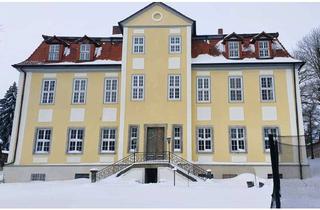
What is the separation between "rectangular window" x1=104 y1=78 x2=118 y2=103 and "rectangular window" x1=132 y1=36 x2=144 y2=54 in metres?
2.45

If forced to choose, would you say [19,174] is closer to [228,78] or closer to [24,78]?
[24,78]

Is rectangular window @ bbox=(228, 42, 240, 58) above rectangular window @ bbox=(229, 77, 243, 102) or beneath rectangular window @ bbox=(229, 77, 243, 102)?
above

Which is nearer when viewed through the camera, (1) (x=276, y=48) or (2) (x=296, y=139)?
(2) (x=296, y=139)

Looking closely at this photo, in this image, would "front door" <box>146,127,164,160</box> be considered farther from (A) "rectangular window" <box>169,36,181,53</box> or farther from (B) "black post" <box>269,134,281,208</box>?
(B) "black post" <box>269,134,281,208</box>

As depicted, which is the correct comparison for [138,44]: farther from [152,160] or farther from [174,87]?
[152,160]

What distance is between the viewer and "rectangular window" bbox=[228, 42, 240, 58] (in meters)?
24.4

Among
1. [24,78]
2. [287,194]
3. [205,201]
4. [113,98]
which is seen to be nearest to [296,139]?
[287,194]

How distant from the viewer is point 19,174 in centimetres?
2259

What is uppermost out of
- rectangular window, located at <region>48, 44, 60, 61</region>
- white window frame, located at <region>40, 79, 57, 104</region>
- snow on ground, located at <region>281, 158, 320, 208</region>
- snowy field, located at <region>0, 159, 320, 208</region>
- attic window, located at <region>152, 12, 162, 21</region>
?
attic window, located at <region>152, 12, 162, 21</region>

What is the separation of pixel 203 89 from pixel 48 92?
1048cm

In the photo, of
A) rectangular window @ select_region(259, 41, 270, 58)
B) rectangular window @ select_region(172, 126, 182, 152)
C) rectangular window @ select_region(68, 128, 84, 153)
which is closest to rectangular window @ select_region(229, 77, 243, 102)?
rectangular window @ select_region(259, 41, 270, 58)

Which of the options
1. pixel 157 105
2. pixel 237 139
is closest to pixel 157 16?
pixel 157 105

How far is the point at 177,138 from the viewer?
22391mm

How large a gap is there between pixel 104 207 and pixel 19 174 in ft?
48.8
